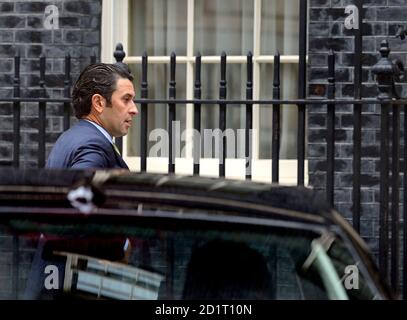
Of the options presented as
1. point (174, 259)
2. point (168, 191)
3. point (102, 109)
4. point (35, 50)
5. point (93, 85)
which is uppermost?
point (35, 50)

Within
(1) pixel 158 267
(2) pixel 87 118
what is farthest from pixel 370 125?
(1) pixel 158 267

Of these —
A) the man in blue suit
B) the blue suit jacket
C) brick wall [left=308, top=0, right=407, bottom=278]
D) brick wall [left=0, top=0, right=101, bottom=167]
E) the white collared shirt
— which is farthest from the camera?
brick wall [left=0, top=0, right=101, bottom=167]

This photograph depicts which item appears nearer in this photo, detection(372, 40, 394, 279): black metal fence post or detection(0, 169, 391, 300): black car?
detection(0, 169, 391, 300): black car

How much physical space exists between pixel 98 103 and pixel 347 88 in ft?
11.2

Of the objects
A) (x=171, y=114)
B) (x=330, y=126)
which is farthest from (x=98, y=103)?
(x=330, y=126)

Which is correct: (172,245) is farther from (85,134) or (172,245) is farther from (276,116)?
(276,116)

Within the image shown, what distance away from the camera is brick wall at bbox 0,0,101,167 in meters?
9.03

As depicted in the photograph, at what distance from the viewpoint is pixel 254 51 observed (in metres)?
9.16

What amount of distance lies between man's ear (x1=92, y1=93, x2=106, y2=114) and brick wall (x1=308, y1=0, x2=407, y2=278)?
322 cm

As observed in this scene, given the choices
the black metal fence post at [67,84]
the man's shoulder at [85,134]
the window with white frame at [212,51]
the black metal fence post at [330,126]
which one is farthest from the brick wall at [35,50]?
the man's shoulder at [85,134]

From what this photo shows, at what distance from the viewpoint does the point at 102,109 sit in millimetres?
5555

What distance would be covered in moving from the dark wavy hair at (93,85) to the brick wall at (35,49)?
3.38m

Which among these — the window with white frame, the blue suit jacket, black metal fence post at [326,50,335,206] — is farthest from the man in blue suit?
the window with white frame

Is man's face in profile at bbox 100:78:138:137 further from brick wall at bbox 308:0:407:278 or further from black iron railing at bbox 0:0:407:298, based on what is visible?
brick wall at bbox 308:0:407:278
